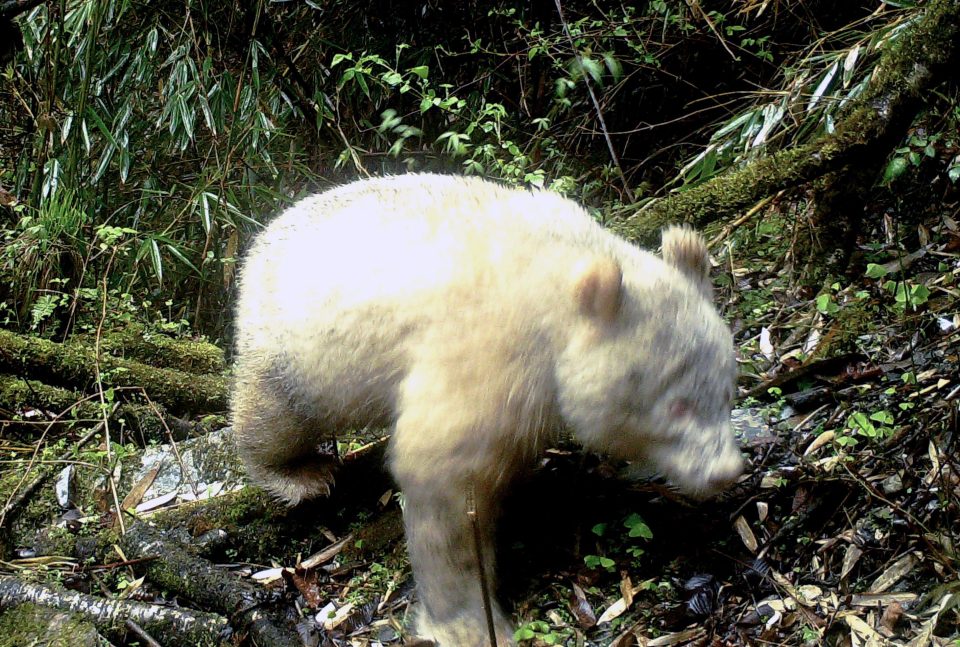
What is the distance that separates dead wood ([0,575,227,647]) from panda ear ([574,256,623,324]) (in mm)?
2022

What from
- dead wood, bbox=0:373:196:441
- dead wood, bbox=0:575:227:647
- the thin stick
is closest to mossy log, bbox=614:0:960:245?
the thin stick

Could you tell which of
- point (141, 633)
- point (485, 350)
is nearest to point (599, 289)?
point (485, 350)

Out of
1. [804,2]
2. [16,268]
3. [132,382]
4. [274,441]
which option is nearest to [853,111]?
[804,2]

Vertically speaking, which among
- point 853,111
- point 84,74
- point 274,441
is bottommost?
point 274,441

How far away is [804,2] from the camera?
251 inches

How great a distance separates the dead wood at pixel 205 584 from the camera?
340 cm

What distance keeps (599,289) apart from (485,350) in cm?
48

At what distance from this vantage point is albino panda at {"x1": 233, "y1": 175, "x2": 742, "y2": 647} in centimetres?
301

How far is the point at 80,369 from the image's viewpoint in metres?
5.47

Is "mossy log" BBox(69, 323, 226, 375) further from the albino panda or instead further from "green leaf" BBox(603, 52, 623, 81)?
"green leaf" BBox(603, 52, 623, 81)

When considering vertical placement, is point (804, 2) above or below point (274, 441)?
above

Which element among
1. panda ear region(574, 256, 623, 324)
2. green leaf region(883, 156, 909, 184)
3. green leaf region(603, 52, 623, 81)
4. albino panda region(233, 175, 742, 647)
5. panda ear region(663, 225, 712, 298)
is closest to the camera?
panda ear region(574, 256, 623, 324)

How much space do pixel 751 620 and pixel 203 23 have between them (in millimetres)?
6320

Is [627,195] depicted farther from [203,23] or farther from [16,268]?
[16,268]
